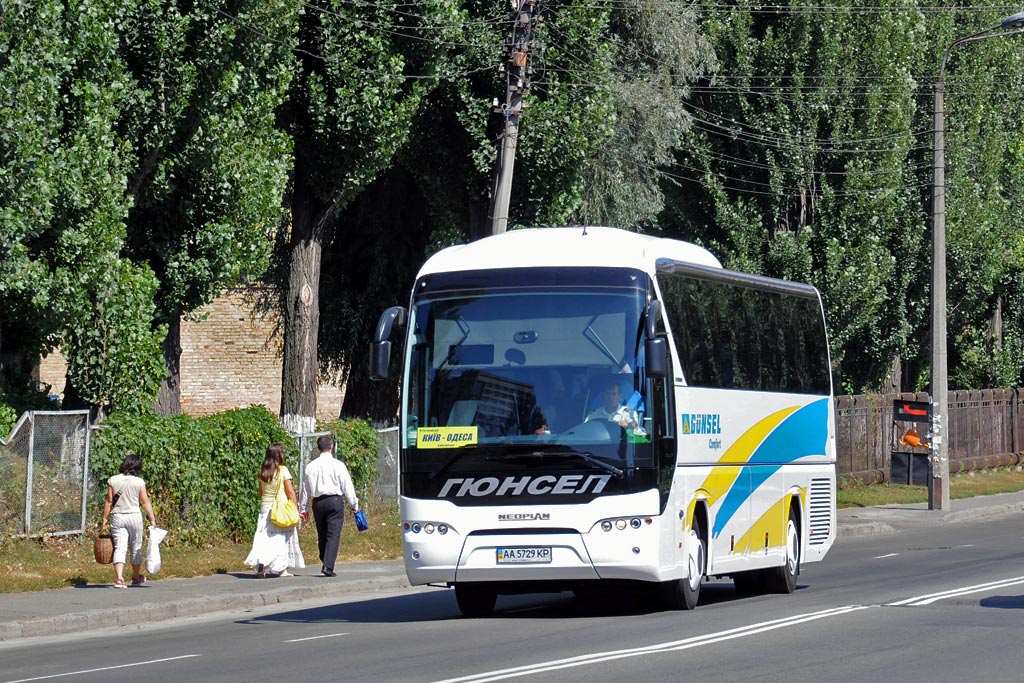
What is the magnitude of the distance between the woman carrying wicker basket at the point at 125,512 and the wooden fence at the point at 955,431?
1958cm

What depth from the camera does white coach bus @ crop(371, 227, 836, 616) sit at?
1419 centimetres

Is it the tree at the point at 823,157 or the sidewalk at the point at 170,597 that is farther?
the tree at the point at 823,157

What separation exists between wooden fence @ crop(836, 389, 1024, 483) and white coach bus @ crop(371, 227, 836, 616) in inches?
752

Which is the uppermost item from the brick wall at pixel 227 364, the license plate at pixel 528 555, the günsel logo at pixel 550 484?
the brick wall at pixel 227 364

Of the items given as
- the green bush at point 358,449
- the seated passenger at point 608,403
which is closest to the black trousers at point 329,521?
the green bush at point 358,449

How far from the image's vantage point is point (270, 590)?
18.1m

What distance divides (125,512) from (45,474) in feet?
7.51

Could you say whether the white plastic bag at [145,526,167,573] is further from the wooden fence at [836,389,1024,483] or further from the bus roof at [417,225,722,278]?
the wooden fence at [836,389,1024,483]

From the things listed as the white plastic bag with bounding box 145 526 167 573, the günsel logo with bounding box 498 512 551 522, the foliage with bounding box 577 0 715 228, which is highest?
the foliage with bounding box 577 0 715 228

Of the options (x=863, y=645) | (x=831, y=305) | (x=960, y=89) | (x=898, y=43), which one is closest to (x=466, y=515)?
(x=863, y=645)

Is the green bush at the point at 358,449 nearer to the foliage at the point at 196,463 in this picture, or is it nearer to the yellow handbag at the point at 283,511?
the foliage at the point at 196,463

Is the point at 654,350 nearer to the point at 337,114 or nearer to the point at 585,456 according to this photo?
the point at 585,456

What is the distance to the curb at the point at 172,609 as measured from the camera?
14781mm

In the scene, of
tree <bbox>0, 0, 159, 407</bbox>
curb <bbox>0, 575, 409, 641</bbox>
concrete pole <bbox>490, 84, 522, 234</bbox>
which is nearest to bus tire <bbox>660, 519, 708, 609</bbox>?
curb <bbox>0, 575, 409, 641</bbox>
